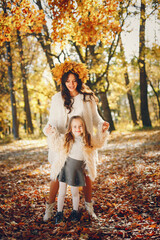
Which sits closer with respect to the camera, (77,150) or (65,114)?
(77,150)

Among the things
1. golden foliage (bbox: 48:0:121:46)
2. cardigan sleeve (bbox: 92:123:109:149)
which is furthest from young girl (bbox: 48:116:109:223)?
golden foliage (bbox: 48:0:121:46)

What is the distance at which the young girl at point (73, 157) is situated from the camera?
2878 millimetres

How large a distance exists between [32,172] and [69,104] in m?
3.36

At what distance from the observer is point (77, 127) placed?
2859 mm

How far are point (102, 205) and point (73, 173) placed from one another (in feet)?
3.48

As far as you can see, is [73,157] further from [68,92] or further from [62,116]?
[68,92]

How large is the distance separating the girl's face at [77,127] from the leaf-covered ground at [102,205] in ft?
4.24

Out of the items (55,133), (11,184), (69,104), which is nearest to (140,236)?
(55,133)

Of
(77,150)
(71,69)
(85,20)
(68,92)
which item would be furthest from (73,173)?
(85,20)

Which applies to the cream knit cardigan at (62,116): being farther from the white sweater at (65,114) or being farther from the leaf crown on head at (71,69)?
the leaf crown on head at (71,69)

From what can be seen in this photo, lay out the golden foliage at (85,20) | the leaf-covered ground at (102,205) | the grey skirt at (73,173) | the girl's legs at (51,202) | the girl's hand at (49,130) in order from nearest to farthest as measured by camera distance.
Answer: the leaf-covered ground at (102,205)
the grey skirt at (73,173)
the girl's hand at (49,130)
the girl's legs at (51,202)
the golden foliage at (85,20)

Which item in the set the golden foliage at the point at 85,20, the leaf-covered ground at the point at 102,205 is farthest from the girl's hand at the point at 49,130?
the golden foliage at the point at 85,20

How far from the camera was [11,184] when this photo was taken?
185 inches

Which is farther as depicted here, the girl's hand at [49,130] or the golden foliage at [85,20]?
the golden foliage at [85,20]
